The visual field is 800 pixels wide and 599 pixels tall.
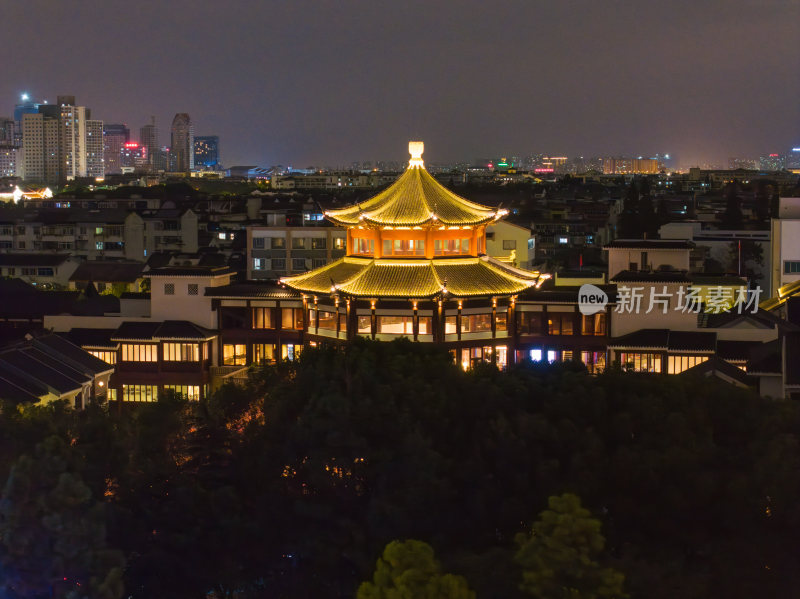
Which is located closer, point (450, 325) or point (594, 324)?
point (450, 325)

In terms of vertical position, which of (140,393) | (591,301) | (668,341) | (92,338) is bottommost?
(140,393)

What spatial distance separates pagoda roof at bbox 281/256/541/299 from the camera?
27797 mm

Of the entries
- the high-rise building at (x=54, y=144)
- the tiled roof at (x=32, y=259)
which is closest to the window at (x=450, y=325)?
the tiled roof at (x=32, y=259)

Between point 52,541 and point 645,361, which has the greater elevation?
point 645,361

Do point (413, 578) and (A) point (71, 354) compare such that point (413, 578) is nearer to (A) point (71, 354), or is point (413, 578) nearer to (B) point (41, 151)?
(A) point (71, 354)

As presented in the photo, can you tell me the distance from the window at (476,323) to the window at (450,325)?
24cm

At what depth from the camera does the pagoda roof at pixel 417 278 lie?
2780cm

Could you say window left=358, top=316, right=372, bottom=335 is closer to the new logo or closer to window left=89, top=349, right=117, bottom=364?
the new logo

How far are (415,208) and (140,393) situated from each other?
8.30 m

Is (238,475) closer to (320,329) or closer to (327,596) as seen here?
(327,596)

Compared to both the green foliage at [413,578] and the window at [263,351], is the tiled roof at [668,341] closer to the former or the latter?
the window at [263,351]

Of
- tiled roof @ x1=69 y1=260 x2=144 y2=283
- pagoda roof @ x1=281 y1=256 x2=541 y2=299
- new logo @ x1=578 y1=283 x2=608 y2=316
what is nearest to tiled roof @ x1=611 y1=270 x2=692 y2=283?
new logo @ x1=578 y1=283 x2=608 y2=316

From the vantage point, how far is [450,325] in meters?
28.1

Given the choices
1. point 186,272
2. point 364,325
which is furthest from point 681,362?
point 186,272
